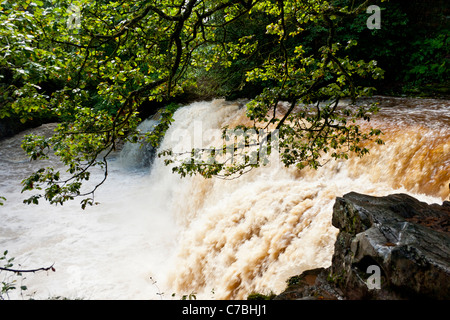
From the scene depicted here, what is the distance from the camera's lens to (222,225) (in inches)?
226

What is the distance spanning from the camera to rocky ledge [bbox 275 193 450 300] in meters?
2.15

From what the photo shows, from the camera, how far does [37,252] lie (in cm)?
676

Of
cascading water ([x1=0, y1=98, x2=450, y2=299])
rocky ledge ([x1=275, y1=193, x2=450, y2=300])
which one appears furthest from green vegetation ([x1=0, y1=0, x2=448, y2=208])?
cascading water ([x1=0, y1=98, x2=450, y2=299])

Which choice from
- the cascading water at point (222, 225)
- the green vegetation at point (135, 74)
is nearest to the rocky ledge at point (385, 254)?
the cascading water at point (222, 225)

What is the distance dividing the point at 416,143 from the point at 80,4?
548 centimetres

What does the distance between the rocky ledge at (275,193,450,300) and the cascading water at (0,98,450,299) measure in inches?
31.2

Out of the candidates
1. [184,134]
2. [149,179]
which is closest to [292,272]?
[184,134]

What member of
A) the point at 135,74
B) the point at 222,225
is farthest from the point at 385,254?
the point at 222,225

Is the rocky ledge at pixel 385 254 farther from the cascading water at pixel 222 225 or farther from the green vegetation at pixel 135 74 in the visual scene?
the green vegetation at pixel 135 74

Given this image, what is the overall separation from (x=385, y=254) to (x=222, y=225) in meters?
3.70

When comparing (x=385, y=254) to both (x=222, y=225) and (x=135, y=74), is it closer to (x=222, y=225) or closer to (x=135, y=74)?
(x=135, y=74)

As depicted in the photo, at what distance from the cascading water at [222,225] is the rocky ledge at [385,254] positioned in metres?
0.79

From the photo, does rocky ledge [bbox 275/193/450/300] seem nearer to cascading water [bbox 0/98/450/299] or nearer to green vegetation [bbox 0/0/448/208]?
cascading water [bbox 0/98/450/299]
